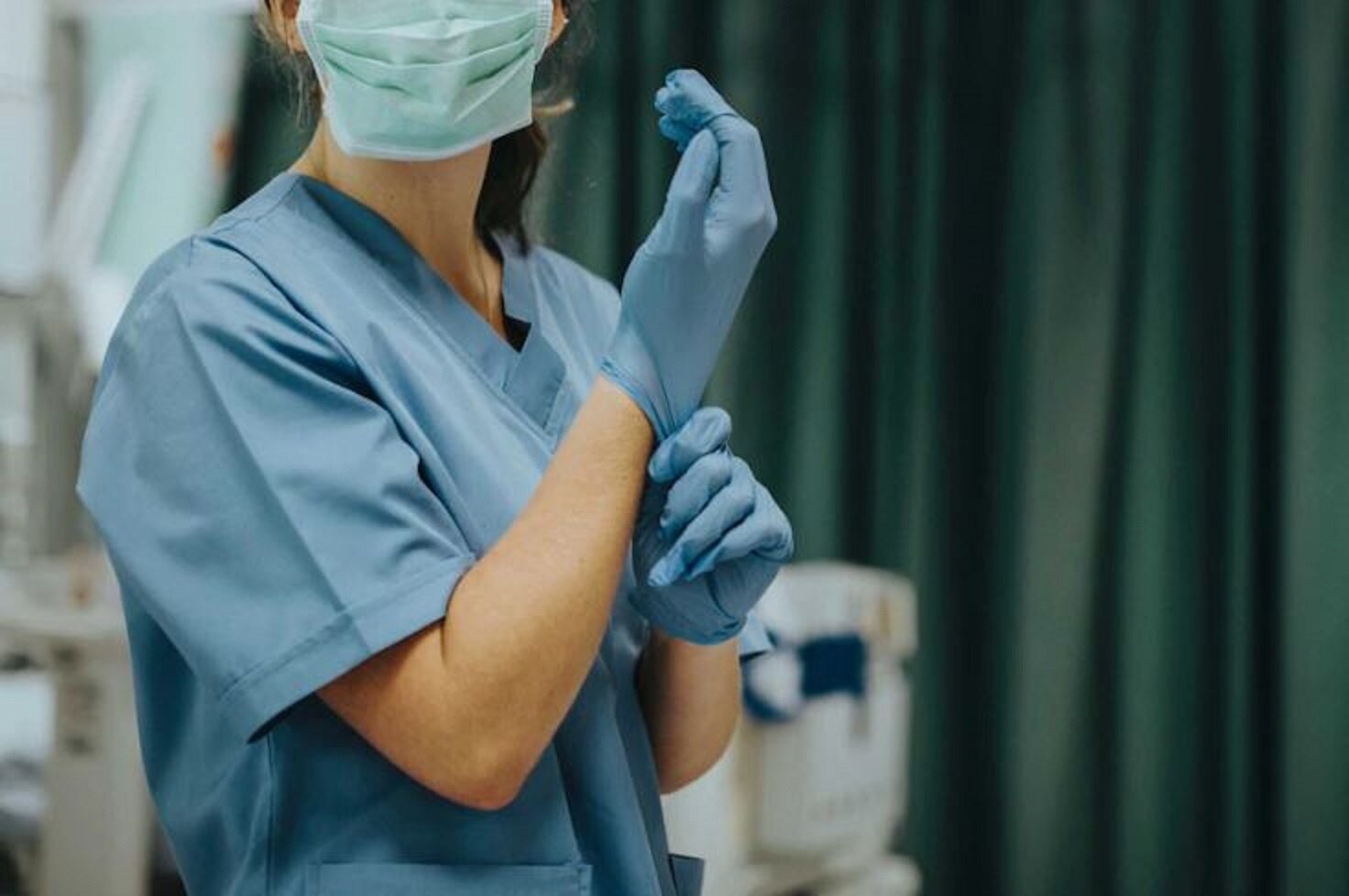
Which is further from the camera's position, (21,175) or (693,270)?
(21,175)

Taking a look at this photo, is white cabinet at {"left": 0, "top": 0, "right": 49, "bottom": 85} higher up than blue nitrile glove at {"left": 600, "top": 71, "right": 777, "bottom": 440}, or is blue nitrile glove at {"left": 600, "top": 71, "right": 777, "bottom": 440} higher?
white cabinet at {"left": 0, "top": 0, "right": 49, "bottom": 85}

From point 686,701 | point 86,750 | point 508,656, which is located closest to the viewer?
point 508,656

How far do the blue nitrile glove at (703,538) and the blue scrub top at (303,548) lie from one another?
0.07 meters

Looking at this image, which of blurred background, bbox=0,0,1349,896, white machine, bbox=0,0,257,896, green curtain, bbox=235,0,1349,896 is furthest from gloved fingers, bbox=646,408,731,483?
green curtain, bbox=235,0,1349,896

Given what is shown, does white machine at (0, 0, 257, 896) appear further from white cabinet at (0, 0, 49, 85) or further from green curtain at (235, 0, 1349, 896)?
green curtain at (235, 0, 1349, 896)

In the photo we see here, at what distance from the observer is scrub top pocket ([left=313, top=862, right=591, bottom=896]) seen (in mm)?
789

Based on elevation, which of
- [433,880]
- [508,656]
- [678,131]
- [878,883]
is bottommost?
[878,883]

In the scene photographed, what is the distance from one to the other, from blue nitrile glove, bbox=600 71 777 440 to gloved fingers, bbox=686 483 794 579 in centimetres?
6

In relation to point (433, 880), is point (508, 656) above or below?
above

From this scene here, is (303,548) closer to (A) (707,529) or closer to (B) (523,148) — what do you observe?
(A) (707,529)

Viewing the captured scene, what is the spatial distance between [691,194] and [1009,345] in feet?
6.17

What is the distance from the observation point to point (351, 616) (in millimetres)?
751

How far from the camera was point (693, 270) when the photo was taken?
83 centimetres

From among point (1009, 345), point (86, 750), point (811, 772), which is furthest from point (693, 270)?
point (1009, 345)
